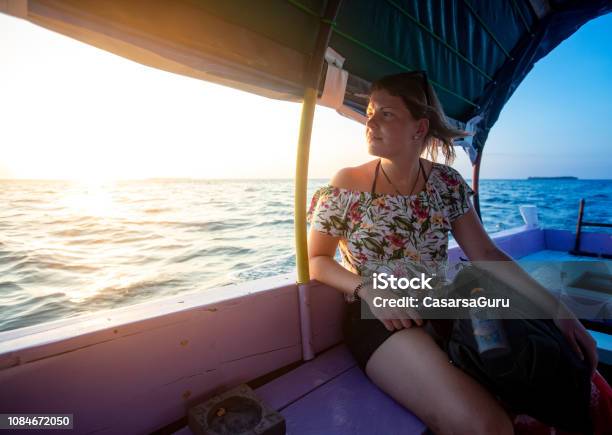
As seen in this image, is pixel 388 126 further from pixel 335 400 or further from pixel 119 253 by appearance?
pixel 119 253

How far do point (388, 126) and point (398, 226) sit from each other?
51 centimetres

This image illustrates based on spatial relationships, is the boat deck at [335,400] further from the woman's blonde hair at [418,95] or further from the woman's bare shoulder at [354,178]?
the woman's blonde hair at [418,95]

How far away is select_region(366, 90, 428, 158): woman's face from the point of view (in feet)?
4.96

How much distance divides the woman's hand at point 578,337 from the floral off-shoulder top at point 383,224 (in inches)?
20.4

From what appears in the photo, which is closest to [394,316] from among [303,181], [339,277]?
[339,277]

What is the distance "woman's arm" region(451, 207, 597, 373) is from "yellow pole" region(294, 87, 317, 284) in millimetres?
836

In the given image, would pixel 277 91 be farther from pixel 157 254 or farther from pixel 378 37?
pixel 157 254

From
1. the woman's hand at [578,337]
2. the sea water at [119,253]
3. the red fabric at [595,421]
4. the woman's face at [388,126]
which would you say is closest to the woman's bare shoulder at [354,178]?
the woman's face at [388,126]

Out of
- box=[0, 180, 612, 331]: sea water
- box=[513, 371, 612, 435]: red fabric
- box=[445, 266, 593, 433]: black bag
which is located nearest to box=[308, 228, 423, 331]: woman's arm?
box=[445, 266, 593, 433]: black bag

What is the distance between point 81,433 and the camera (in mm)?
983

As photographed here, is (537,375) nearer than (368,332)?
Yes

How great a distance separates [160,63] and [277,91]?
524 mm

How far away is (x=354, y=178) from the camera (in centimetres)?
160

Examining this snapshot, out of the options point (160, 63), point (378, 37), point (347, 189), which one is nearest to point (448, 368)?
point (347, 189)
